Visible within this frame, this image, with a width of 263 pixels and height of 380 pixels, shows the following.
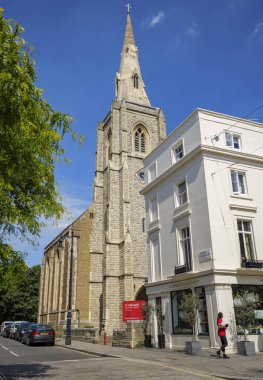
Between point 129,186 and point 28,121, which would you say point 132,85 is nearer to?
point 129,186

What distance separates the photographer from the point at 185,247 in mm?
18188

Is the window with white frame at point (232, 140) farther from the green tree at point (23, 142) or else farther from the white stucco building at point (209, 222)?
the green tree at point (23, 142)

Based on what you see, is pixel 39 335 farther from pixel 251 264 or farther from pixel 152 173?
pixel 251 264

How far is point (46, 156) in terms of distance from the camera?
310 inches

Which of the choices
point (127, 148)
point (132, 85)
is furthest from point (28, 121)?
point (132, 85)

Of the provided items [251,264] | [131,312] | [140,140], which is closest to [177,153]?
[251,264]

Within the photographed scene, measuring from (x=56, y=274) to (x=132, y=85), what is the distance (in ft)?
89.4

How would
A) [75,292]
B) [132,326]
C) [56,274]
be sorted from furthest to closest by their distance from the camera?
1. [56,274]
2. [75,292]
3. [132,326]

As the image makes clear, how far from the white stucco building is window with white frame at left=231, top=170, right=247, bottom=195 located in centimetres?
5

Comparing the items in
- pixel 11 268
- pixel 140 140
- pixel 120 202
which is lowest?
pixel 11 268

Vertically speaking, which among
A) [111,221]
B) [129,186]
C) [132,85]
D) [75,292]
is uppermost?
[132,85]

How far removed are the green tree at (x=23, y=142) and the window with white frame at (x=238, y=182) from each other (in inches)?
459

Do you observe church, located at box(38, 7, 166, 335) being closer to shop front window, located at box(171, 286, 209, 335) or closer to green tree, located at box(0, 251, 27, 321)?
shop front window, located at box(171, 286, 209, 335)

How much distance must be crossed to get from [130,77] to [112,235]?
79.4 feet
